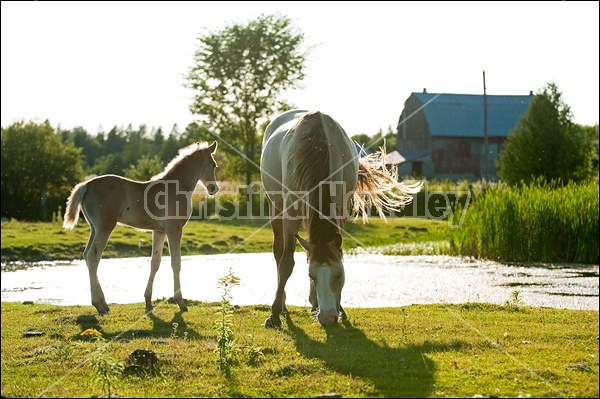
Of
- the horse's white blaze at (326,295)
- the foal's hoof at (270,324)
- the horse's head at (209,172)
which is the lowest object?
the foal's hoof at (270,324)

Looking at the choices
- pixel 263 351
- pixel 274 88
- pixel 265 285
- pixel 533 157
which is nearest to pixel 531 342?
pixel 263 351

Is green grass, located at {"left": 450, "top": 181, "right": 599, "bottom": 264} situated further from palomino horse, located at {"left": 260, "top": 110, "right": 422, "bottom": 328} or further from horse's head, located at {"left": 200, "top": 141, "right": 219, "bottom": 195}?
horse's head, located at {"left": 200, "top": 141, "right": 219, "bottom": 195}

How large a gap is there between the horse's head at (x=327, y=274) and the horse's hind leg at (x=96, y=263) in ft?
10.0

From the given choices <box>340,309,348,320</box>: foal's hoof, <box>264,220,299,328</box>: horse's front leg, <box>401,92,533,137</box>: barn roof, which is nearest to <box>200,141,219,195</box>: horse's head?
<box>264,220,299,328</box>: horse's front leg

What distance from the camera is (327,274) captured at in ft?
21.6

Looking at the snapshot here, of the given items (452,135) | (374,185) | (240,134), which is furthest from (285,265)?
(452,135)

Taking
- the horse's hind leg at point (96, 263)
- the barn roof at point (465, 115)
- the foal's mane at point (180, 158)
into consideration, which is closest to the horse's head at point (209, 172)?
the foal's mane at point (180, 158)

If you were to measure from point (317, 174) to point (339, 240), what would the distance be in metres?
0.80

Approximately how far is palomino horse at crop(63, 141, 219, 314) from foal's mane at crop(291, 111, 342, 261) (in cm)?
229

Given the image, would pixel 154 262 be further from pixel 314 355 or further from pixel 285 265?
A: pixel 314 355

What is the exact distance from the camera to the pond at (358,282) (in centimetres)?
1064

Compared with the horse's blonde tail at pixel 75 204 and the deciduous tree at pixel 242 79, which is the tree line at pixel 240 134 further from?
the horse's blonde tail at pixel 75 204

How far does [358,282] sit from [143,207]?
4938mm

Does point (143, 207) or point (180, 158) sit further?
point (180, 158)
